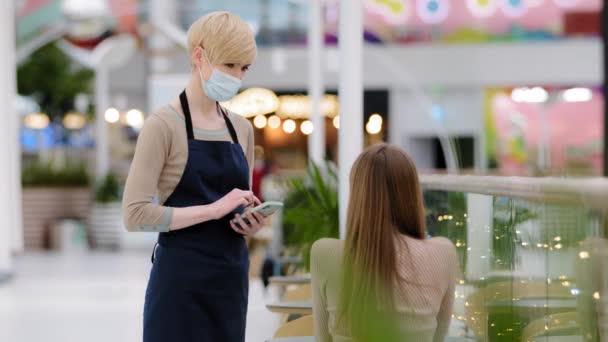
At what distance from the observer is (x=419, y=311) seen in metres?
2.48

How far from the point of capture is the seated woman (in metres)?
2.42

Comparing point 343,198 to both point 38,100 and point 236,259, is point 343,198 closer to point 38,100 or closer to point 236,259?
point 236,259

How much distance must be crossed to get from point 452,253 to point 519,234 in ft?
1.23

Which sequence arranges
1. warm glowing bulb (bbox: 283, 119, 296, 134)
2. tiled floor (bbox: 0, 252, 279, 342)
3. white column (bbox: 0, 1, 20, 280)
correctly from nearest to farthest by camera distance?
1. tiled floor (bbox: 0, 252, 279, 342)
2. white column (bbox: 0, 1, 20, 280)
3. warm glowing bulb (bbox: 283, 119, 296, 134)

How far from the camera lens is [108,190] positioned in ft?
53.4

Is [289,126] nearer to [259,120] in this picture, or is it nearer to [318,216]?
[259,120]

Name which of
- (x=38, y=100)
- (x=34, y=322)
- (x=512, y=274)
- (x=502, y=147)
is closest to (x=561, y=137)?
(x=502, y=147)

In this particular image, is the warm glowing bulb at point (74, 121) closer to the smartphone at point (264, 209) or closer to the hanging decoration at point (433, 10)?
the hanging decoration at point (433, 10)

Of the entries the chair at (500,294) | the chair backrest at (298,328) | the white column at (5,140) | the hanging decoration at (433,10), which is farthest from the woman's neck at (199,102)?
the hanging decoration at (433,10)

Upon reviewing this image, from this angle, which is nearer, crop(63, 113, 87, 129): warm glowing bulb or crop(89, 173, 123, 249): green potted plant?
crop(89, 173, 123, 249): green potted plant

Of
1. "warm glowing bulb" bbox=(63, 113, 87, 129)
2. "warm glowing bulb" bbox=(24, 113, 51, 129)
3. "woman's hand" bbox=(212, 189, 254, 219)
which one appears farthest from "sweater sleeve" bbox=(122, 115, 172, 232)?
"warm glowing bulb" bbox=(24, 113, 51, 129)

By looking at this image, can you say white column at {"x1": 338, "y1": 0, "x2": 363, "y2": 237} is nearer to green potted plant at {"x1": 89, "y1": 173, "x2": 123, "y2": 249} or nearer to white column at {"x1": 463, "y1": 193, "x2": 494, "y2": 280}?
white column at {"x1": 463, "y1": 193, "x2": 494, "y2": 280}

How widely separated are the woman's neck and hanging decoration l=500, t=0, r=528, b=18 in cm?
2182

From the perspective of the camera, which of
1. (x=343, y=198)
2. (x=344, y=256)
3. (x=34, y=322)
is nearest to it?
(x=344, y=256)
